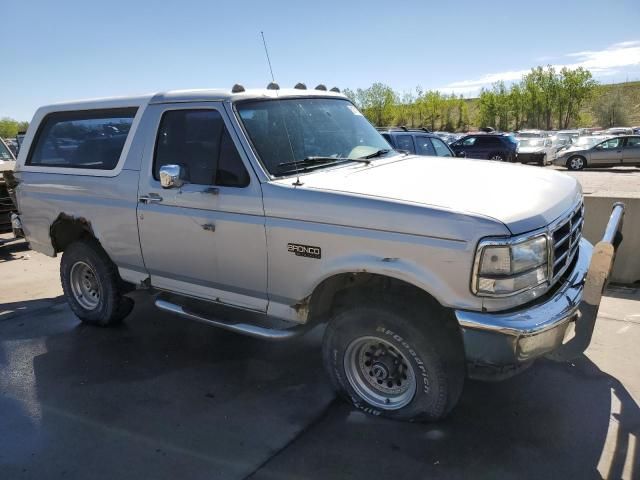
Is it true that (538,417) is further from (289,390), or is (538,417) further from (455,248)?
(289,390)

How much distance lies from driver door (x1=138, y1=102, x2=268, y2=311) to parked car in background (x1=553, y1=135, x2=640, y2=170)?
24.4 metres

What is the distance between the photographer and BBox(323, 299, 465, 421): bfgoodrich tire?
10.6 ft

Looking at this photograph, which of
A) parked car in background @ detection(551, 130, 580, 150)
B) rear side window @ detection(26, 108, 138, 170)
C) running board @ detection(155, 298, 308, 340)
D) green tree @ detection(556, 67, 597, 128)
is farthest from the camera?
green tree @ detection(556, 67, 597, 128)

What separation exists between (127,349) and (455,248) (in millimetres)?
3301

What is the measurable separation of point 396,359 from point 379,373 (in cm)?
17

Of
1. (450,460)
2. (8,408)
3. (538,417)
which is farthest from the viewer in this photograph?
(8,408)

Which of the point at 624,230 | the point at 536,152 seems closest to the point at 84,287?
the point at 624,230

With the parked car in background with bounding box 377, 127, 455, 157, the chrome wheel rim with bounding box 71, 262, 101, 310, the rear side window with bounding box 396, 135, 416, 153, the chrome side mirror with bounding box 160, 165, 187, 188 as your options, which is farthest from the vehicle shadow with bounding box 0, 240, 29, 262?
the rear side window with bounding box 396, 135, 416, 153

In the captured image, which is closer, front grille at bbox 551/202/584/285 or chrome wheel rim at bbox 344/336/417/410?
front grille at bbox 551/202/584/285

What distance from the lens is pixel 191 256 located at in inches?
163

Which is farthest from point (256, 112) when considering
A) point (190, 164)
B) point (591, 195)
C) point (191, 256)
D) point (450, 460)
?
point (591, 195)

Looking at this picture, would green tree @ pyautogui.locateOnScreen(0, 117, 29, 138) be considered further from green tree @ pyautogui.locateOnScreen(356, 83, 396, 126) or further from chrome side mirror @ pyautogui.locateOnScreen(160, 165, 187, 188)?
chrome side mirror @ pyautogui.locateOnScreen(160, 165, 187, 188)

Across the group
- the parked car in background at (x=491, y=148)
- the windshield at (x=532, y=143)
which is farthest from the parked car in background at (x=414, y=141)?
the windshield at (x=532, y=143)

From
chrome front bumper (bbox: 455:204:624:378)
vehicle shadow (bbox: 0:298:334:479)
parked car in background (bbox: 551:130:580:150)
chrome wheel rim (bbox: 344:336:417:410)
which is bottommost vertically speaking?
parked car in background (bbox: 551:130:580:150)
